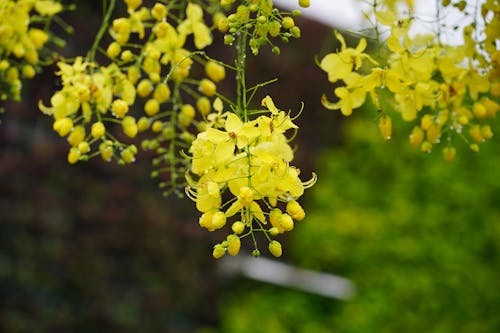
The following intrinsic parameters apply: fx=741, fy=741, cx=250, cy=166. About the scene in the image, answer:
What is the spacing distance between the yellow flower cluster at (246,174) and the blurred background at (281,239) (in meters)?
1.90

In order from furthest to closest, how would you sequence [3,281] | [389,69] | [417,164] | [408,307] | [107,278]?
1. [417,164]
2. [408,307]
3. [107,278]
4. [3,281]
5. [389,69]

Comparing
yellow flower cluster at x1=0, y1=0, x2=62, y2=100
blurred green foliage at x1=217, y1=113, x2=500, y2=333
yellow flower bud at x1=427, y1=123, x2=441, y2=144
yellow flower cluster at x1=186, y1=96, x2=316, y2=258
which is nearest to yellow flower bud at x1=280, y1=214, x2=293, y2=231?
yellow flower cluster at x1=186, y1=96, x2=316, y2=258

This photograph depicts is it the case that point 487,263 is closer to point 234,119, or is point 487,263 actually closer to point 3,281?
point 3,281

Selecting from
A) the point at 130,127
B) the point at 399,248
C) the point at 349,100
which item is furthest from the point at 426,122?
the point at 399,248

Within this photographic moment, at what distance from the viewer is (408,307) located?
10.7ft

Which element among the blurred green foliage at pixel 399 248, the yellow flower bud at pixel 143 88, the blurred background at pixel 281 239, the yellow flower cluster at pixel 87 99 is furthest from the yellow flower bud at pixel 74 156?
the blurred green foliage at pixel 399 248

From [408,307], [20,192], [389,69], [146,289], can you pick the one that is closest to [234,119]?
[389,69]

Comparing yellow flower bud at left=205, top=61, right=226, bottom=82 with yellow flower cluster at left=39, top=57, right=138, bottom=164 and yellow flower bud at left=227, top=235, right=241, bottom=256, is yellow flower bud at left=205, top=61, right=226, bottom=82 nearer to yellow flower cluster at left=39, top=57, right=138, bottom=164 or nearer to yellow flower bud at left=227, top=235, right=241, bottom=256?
yellow flower cluster at left=39, top=57, right=138, bottom=164

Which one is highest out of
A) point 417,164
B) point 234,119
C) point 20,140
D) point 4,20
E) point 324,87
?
point 324,87

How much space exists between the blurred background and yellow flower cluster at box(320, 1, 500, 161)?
1734 mm

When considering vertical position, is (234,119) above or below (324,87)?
below

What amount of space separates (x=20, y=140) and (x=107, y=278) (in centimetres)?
60

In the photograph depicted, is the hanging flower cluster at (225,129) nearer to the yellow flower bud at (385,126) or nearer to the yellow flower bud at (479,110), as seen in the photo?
the yellow flower bud at (385,126)

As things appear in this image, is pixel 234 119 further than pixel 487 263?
No
